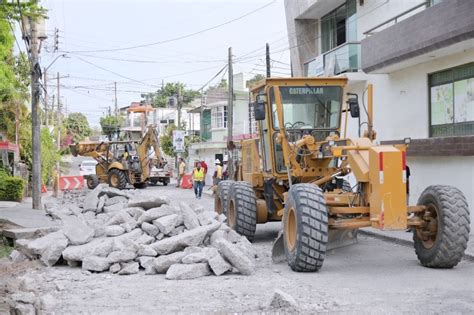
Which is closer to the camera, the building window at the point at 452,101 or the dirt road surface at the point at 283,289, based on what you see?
the dirt road surface at the point at 283,289

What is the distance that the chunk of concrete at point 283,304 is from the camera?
257 inches

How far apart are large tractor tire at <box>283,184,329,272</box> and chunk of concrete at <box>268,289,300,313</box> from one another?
2080 millimetres

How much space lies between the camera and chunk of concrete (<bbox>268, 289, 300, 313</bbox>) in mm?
6539

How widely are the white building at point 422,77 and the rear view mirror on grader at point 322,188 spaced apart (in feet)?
10.7

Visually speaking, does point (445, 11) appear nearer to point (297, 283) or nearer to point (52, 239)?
point (297, 283)

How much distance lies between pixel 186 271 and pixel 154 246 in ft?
4.13

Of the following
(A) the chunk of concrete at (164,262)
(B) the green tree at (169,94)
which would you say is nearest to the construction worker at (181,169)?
(A) the chunk of concrete at (164,262)

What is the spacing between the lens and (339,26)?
23.4 metres

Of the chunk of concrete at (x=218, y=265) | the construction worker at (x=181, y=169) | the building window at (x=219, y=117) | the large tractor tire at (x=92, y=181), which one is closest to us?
the chunk of concrete at (x=218, y=265)

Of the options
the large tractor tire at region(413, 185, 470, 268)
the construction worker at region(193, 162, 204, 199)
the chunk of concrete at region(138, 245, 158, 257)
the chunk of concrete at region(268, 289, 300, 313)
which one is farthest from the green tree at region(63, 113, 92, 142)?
the chunk of concrete at region(268, 289, 300, 313)

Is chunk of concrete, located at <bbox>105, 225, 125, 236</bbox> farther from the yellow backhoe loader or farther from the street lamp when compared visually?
the yellow backhoe loader

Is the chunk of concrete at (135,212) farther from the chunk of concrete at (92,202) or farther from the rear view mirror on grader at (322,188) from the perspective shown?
the chunk of concrete at (92,202)

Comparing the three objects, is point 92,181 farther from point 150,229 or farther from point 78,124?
point 78,124

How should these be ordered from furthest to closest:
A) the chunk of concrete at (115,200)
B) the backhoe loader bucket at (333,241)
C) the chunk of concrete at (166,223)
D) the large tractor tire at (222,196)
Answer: the chunk of concrete at (115,200)
the large tractor tire at (222,196)
the chunk of concrete at (166,223)
the backhoe loader bucket at (333,241)
